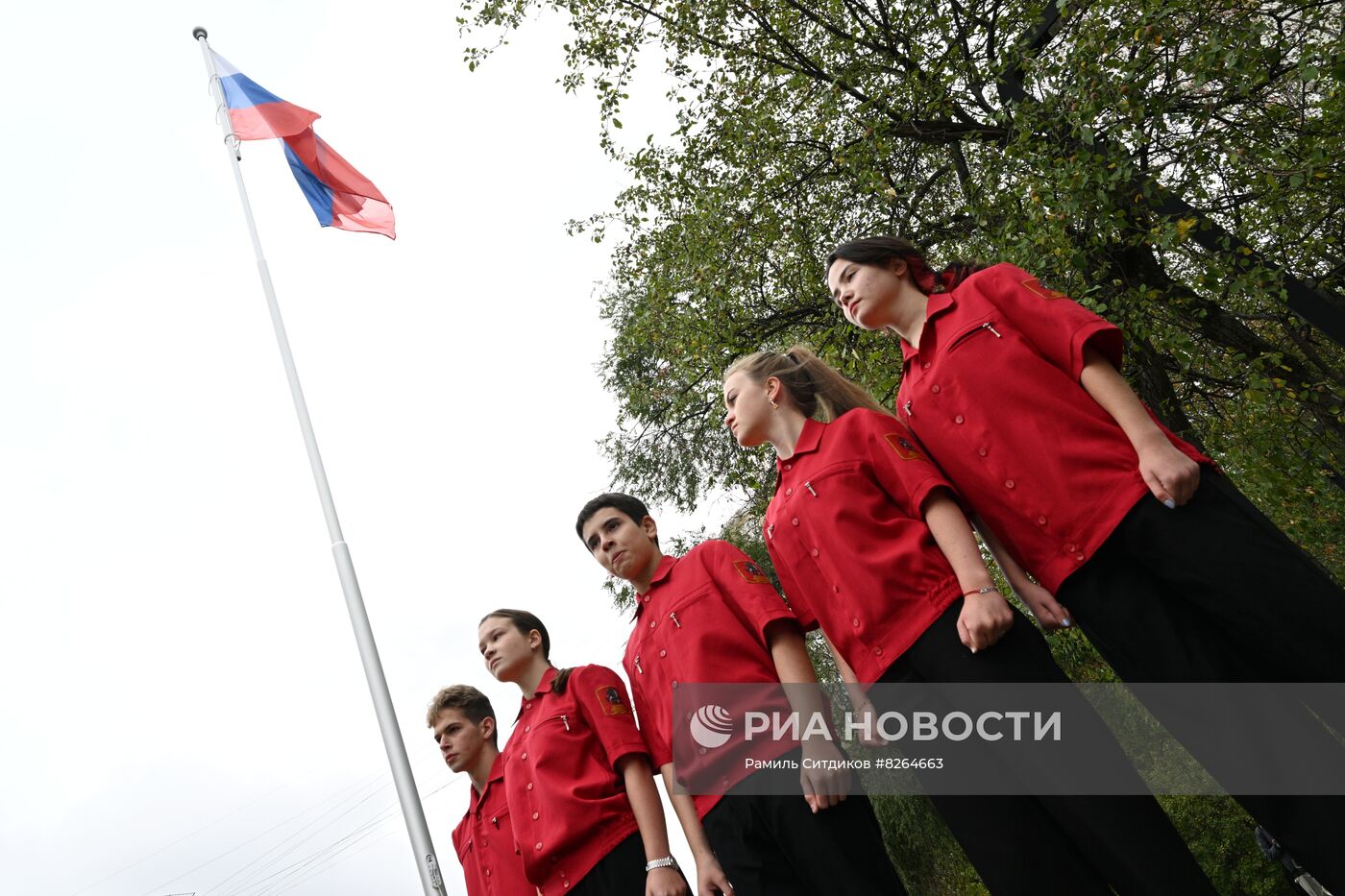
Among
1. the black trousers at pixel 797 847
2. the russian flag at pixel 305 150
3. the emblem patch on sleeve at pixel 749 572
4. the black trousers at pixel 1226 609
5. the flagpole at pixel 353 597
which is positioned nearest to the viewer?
the black trousers at pixel 1226 609

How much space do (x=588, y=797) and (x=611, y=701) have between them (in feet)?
0.98

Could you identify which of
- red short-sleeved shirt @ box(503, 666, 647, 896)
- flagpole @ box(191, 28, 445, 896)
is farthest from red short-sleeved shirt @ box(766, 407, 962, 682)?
flagpole @ box(191, 28, 445, 896)

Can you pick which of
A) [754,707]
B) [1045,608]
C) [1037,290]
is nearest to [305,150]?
[754,707]

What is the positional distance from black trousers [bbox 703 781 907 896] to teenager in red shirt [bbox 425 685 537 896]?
138 cm

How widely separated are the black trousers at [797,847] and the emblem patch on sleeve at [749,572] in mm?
601

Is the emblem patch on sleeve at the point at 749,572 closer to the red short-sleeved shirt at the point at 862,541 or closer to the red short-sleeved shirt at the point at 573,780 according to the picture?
the red short-sleeved shirt at the point at 862,541

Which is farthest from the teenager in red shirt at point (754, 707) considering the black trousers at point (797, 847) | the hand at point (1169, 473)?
the hand at point (1169, 473)

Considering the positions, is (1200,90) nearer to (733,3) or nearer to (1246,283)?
(1246,283)

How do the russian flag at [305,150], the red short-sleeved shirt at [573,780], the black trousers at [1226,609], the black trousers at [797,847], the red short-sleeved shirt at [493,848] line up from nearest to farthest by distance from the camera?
the black trousers at [1226,609] < the black trousers at [797,847] < the red short-sleeved shirt at [573,780] < the red short-sleeved shirt at [493,848] < the russian flag at [305,150]

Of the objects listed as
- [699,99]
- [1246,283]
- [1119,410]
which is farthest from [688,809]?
[699,99]

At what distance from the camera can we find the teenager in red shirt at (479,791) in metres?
3.55

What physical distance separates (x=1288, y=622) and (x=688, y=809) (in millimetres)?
1515

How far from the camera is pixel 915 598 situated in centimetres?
217

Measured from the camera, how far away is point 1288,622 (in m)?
1.79
